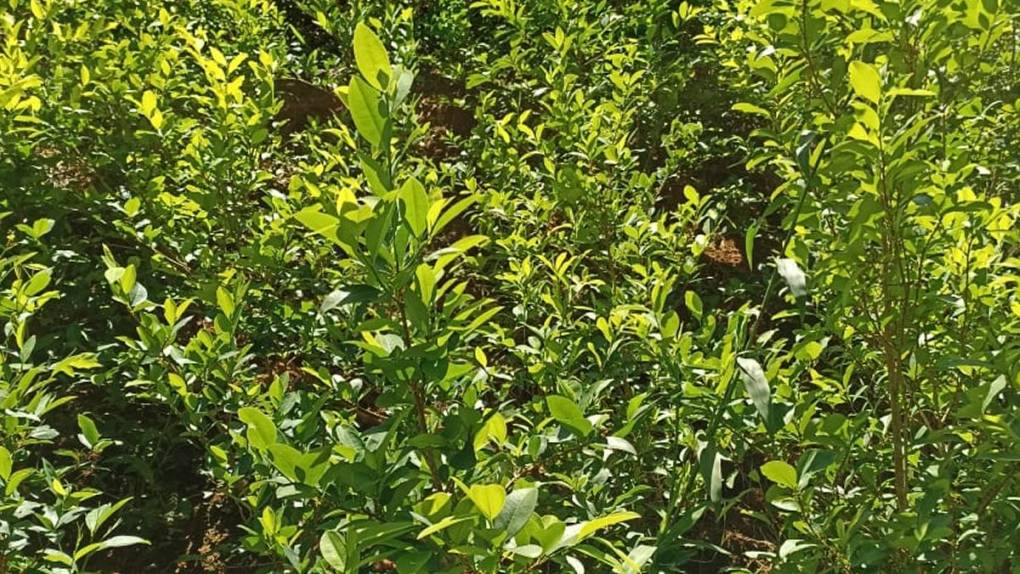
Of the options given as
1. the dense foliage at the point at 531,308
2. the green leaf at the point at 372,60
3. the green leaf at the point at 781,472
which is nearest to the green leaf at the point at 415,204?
the dense foliage at the point at 531,308

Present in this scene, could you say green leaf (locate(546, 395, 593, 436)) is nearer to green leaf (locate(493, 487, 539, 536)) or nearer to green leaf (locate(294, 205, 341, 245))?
green leaf (locate(493, 487, 539, 536))

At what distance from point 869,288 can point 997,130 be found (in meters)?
1.47

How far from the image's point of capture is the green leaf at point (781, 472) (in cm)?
140

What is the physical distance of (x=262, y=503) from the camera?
1624 millimetres

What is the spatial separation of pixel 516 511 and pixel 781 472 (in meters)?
0.56

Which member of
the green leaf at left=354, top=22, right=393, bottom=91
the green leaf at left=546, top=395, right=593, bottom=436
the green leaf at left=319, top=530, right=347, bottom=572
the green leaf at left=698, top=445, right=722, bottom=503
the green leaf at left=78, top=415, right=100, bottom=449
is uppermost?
the green leaf at left=354, top=22, right=393, bottom=91

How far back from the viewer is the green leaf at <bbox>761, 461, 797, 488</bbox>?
140 centimetres

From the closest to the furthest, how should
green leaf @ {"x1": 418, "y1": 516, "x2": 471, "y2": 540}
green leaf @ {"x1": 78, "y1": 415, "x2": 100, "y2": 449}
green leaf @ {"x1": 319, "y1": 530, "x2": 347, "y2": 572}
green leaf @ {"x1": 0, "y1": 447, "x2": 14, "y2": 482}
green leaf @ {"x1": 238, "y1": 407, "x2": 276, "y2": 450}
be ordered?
green leaf @ {"x1": 418, "y1": 516, "x2": 471, "y2": 540}
green leaf @ {"x1": 319, "y1": 530, "x2": 347, "y2": 572}
green leaf @ {"x1": 238, "y1": 407, "x2": 276, "y2": 450}
green leaf @ {"x1": 0, "y1": 447, "x2": 14, "y2": 482}
green leaf @ {"x1": 78, "y1": 415, "x2": 100, "y2": 449}

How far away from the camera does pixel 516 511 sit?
3.51 feet

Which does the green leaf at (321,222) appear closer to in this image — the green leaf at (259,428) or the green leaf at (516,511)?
the green leaf at (259,428)

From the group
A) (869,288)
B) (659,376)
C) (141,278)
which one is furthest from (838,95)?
(141,278)

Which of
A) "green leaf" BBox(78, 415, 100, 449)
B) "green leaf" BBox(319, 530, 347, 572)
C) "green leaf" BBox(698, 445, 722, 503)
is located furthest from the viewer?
"green leaf" BBox(78, 415, 100, 449)

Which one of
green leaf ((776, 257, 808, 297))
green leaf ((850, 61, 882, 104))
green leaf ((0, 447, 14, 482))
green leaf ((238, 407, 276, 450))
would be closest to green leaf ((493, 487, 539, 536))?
green leaf ((238, 407, 276, 450))

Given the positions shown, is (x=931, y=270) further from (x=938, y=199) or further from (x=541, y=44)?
(x=541, y=44)
